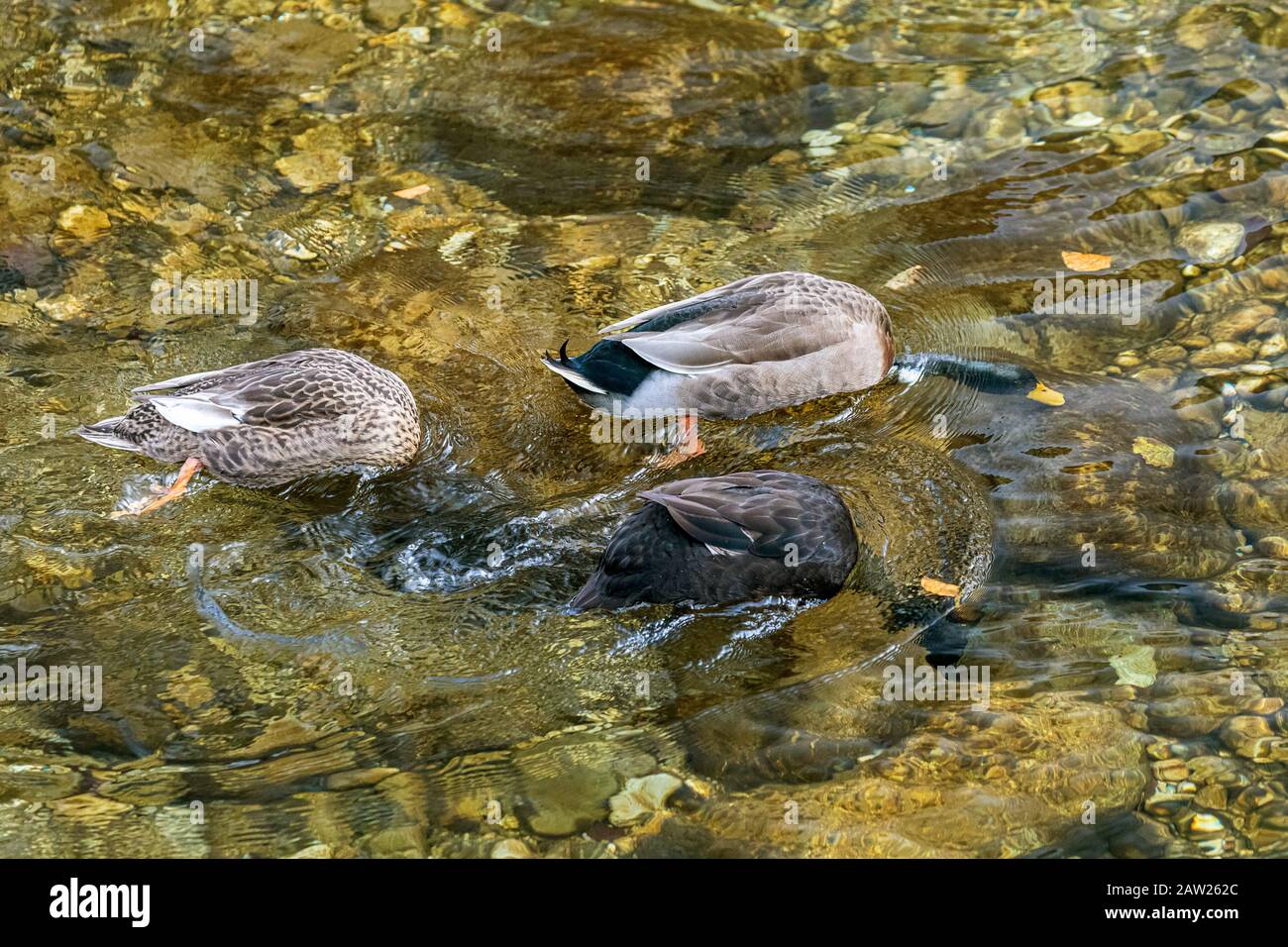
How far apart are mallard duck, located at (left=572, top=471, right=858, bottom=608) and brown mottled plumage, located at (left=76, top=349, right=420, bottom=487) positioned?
4.88 feet

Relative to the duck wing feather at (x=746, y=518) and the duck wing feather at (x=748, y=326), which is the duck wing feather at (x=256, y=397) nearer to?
the duck wing feather at (x=748, y=326)

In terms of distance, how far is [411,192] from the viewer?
774 centimetres

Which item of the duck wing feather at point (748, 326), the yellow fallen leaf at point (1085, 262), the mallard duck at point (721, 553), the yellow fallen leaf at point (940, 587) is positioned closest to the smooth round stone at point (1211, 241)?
the yellow fallen leaf at point (1085, 262)

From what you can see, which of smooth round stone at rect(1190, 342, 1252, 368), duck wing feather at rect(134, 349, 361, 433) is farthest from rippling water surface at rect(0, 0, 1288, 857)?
duck wing feather at rect(134, 349, 361, 433)

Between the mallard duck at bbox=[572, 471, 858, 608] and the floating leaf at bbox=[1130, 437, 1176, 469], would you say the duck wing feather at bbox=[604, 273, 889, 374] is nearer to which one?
the mallard duck at bbox=[572, 471, 858, 608]

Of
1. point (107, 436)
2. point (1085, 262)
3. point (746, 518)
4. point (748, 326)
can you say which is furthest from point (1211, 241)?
point (107, 436)

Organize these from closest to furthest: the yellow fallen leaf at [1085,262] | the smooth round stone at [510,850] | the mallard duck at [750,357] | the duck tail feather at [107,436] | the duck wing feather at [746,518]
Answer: the smooth round stone at [510,850]
the duck wing feather at [746,518]
the duck tail feather at [107,436]
the mallard duck at [750,357]
the yellow fallen leaf at [1085,262]

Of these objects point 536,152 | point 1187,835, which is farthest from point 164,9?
point 1187,835

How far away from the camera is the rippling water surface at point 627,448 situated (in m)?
4.42

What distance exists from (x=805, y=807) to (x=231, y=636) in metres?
2.44

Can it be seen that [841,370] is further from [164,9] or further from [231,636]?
[164,9]

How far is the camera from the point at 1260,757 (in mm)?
Result: 4434

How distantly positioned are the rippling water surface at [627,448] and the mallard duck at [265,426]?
0.18 meters

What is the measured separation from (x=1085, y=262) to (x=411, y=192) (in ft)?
13.7
